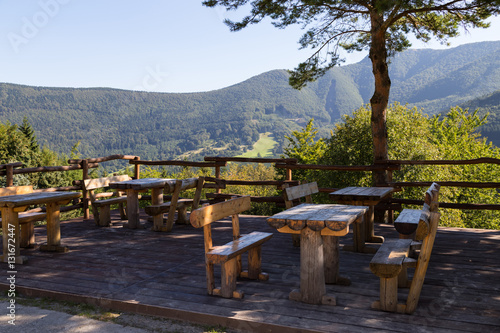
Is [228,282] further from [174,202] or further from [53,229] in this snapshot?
[174,202]

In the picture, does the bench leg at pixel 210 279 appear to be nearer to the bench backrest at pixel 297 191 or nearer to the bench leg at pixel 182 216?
the bench backrest at pixel 297 191

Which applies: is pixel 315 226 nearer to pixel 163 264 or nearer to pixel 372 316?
pixel 372 316

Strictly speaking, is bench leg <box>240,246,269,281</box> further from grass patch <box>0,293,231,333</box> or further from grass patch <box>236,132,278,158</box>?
grass patch <box>236,132,278,158</box>

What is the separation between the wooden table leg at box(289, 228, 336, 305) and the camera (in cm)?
295

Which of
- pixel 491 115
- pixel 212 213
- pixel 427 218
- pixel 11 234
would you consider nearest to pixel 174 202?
pixel 11 234

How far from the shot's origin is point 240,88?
126 meters

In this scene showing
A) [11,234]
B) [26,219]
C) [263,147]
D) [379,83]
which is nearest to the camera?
[11,234]

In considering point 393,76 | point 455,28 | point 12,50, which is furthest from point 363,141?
point 393,76

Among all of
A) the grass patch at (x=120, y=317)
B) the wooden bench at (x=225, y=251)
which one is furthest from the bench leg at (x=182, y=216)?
the grass patch at (x=120, y=317)

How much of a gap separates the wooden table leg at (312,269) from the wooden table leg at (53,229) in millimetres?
3136

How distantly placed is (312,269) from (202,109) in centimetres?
11432

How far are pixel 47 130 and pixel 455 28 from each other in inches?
3822

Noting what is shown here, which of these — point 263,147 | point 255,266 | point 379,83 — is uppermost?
point 263,147

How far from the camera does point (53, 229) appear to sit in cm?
476
